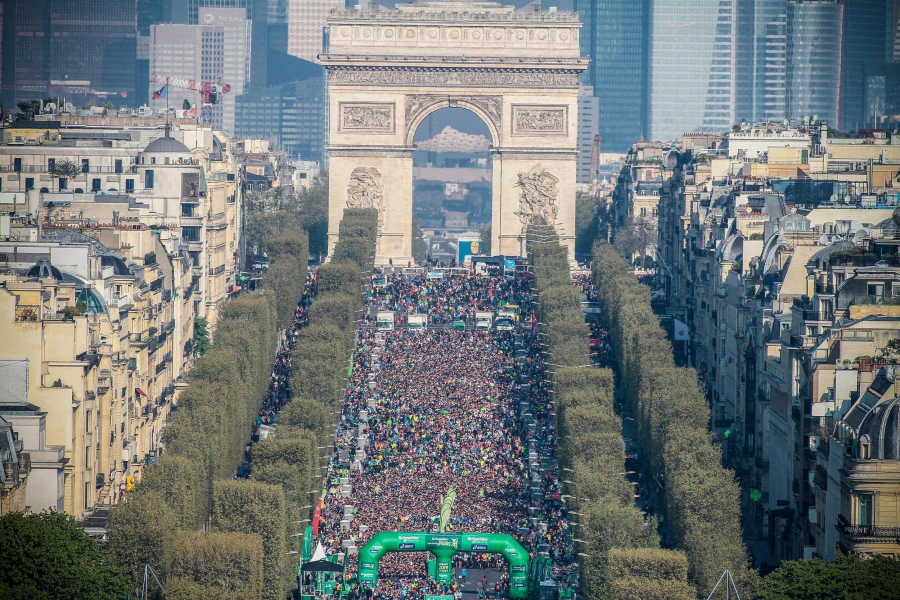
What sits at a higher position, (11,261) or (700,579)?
(11,261)

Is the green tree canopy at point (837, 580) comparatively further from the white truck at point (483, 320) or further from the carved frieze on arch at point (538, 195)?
the carved frieze on arch at point (538, 195)

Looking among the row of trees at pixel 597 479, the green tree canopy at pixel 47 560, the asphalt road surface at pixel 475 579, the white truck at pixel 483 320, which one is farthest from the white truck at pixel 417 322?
the green tree canopy at pixel 47 560

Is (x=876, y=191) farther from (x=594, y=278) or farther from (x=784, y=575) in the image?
(x=784, y=575)

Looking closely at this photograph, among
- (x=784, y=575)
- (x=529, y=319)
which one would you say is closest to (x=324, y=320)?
(x=529, y=319)

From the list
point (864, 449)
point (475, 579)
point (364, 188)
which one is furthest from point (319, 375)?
point (364, 188)

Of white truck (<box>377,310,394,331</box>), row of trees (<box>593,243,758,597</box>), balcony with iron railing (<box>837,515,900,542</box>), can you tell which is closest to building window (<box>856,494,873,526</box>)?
balcony with iron railing (<box>837,515,900,542</box>)

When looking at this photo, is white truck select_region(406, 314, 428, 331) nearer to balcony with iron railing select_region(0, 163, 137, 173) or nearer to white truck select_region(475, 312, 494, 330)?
white truck select_region(475, 312, 494, 330)
